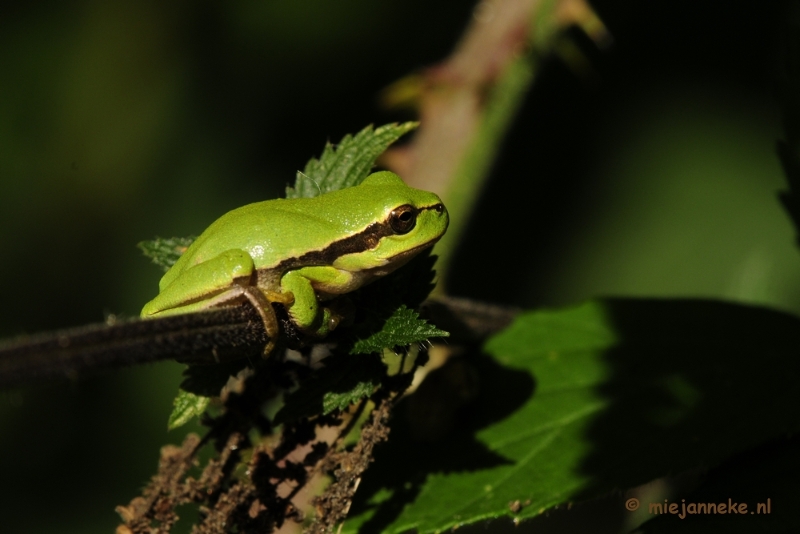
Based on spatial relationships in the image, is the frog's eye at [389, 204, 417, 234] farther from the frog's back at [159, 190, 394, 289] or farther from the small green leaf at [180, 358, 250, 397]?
the small green leaf at [180, 358, 250, 397]

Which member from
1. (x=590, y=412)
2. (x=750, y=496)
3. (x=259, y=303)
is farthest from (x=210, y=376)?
(x=750, y=496)

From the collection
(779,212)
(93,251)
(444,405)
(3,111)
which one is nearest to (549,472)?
(444,405)

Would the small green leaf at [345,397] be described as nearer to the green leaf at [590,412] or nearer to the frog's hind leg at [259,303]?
the frog's hind leg at [259,303]

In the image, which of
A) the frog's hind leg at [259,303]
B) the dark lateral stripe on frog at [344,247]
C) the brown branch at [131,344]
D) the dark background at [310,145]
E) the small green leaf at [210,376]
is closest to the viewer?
the brown branch at [131,344]

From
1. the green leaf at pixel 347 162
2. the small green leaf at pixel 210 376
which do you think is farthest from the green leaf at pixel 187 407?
the green leaf at pixel 347 162

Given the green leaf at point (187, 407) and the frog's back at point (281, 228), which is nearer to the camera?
the green leaf at point (187, 407)

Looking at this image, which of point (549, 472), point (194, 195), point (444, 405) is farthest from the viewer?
point (194, 195)

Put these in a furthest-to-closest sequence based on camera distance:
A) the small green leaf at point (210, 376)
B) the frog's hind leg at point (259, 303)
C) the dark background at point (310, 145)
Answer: the dark background at point (310, 145) < the small green leaf at point (210, 376) < the frog's hind leg at point (259, 303)

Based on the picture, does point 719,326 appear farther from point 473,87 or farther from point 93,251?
point 93,251
